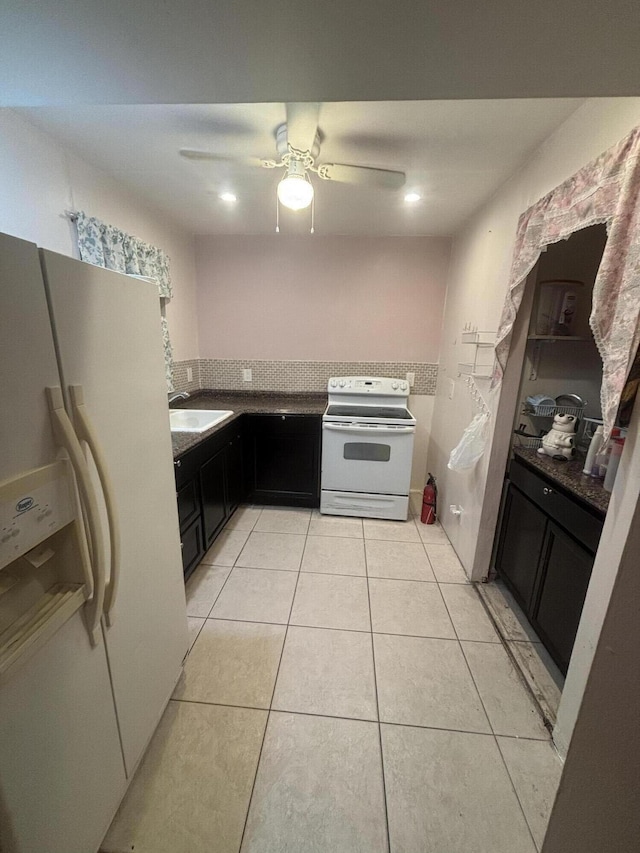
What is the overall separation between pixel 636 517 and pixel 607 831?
608mm

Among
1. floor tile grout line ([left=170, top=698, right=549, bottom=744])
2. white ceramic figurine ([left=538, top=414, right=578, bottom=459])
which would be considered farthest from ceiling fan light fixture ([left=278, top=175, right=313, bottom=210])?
floor tile grout line ([left=170, top=698, right=549, bottom=744])

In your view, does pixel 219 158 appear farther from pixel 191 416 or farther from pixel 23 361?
pixel 191 416

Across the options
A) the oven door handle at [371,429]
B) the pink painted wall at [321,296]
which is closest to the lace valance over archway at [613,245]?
the oven door handle at [371,429]

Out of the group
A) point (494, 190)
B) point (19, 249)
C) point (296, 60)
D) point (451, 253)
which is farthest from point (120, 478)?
point (451, 253)

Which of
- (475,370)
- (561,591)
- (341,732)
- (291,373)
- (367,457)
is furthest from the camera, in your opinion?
(291,373)

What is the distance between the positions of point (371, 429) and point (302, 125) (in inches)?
71.8

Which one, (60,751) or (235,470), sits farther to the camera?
(235,470)

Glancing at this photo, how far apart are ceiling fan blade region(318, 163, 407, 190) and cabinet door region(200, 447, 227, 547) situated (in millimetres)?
1717

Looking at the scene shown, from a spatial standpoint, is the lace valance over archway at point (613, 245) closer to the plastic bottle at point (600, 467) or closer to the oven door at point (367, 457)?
the plastic bottle at point (600, 467)

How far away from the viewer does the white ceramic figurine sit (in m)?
1.58

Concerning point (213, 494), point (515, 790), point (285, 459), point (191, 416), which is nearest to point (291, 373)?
point (285, 459)

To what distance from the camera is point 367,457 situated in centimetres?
264

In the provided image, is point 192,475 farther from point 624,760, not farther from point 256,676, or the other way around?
point 624,760

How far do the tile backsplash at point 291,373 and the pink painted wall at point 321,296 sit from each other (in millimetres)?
66
